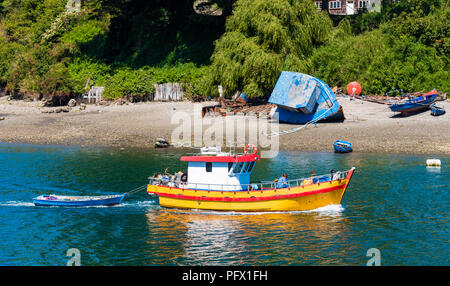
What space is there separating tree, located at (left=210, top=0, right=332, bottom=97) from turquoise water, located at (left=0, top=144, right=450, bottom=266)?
653 inches

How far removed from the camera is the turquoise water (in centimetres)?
2869

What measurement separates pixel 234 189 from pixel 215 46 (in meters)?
42.9

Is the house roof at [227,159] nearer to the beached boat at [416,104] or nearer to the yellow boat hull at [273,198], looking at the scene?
the yellow boat hull at [273,198]

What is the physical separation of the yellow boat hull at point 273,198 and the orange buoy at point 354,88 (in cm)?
3089

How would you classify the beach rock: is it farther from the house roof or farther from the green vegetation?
the house roof

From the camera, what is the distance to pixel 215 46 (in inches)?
3019

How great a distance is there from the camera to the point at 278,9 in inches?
2507

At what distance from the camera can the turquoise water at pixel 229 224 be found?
28.7 meters

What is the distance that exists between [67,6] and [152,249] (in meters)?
73.9

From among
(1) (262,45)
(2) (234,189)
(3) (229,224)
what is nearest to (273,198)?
(2) (234,189)

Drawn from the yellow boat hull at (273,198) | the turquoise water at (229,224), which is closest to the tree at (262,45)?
the turquoise water at (229,224)

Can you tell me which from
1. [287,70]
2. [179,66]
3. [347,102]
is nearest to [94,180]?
[287,70]

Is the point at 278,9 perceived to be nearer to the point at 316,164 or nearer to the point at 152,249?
the point at 316,164

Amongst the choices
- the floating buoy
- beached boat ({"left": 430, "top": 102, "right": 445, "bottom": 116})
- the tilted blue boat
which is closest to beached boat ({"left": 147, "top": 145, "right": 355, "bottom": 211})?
the floating buoy
